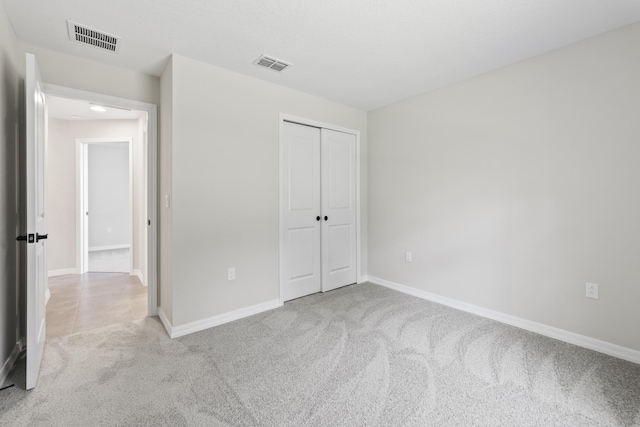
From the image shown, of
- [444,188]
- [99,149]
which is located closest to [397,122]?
[444,188]

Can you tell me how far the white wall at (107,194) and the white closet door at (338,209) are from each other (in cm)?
559

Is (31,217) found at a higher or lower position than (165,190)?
lower

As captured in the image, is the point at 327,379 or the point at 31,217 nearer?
the point at 31,217

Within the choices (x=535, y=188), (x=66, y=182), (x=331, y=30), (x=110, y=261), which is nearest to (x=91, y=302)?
(x=66, y=182)

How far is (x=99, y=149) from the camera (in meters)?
6.67

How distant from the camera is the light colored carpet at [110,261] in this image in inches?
197

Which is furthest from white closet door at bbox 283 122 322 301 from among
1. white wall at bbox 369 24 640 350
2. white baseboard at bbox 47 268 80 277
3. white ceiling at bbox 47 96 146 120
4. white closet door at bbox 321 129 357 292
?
white baseboard at bbox 47 268 80 277

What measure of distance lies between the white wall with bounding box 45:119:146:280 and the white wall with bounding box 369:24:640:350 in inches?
159

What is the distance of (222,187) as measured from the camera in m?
2.74

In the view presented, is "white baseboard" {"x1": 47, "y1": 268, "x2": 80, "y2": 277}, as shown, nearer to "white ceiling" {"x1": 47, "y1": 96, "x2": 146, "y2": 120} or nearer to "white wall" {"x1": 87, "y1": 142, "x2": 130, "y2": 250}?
"white ceiling" {"x1": 47, "y1": 96, "x2": 146, "y2": 120}

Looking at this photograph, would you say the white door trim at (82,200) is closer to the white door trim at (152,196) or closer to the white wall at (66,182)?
the white wall at (66,182)

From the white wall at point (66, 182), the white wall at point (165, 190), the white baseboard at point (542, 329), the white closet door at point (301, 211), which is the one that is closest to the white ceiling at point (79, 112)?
the white wall at point (66, 182)

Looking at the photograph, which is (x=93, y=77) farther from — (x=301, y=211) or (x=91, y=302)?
(x=91, y=302)

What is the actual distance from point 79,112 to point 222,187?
10.1 feet
